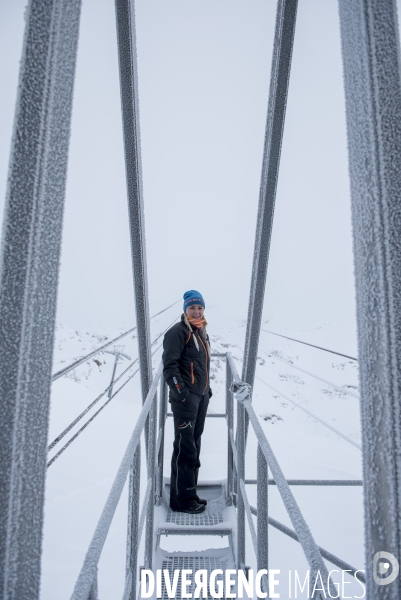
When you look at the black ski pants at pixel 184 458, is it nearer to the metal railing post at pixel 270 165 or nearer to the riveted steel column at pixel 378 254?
the metal railing post at pixel 270 165

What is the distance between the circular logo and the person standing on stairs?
60.0 inches

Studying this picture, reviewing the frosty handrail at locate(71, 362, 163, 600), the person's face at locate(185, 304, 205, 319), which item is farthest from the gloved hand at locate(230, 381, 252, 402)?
the frosty handrail at locate(71, 362, 163, 600)

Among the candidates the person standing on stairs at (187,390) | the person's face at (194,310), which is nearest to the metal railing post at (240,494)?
the person standing on stairs at (187,390)

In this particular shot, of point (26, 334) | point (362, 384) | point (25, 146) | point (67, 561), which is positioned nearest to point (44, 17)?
point (25, 146)

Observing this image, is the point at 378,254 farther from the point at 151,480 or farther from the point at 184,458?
the point at 184,458

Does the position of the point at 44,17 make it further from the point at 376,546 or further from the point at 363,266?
the point at 376,546

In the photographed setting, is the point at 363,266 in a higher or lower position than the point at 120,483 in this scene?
higher

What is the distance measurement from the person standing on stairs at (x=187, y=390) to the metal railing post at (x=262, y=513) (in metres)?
0.72

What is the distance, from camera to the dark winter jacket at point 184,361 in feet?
6.24

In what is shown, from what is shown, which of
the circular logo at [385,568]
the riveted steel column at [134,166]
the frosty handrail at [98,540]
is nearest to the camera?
the circular logo at [385,568]

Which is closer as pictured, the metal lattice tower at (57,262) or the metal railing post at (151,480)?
the metal lattice tower at (57,262)

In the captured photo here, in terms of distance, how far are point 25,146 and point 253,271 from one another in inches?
68.3

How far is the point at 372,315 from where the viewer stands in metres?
0.44

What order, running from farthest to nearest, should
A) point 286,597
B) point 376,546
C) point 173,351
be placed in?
point 286,597
point 173,351
point 376,546
